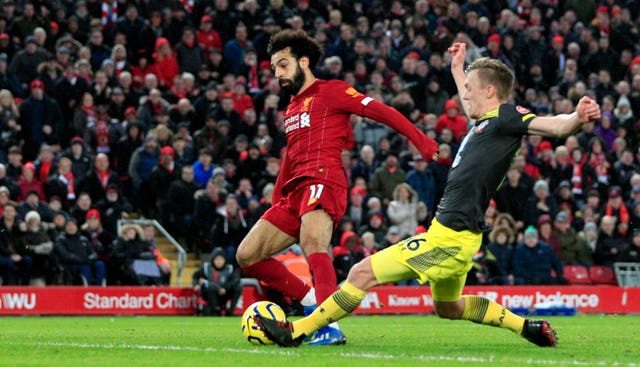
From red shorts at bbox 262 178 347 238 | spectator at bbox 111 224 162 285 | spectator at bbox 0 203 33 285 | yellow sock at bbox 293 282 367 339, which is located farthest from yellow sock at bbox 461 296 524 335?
spectator at bbox 111 224 162 285

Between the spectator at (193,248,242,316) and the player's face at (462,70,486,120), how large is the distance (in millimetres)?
10599

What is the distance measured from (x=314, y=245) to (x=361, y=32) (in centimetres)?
1672

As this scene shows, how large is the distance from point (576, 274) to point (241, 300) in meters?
6.47

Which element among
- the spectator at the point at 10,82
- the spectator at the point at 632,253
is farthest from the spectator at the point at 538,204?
the spectator at the point at 10,82

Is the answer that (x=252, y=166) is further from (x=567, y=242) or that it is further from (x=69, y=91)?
(x=567, y=242)

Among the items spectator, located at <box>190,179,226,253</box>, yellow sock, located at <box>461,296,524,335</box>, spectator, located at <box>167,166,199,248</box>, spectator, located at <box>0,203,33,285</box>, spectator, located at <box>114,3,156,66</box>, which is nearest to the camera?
yellow sock, located at <box>461,296,524,335</box>

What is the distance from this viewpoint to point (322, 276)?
32.3ft

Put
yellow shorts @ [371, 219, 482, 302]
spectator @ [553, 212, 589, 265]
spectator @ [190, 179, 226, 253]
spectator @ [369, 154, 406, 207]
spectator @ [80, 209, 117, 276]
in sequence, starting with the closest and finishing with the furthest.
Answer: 1. yellow shorts @ [371, 219, 482, 302]
2. spectator @ [80, 209, 117, 276]
3. spectator @ [190, 179, 226, 253]
4. spectator @ [369, 154, 406, 207]
5. spectator @ [553, 212, 589, 265]

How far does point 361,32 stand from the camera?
26.2 meters

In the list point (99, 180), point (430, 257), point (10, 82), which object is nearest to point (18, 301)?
point (99, 180)

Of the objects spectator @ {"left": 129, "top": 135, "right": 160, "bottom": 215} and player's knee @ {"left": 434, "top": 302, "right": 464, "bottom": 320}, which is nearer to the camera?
player's knee @ {"left": 434, "top": 302, "right": 464, "bottom": 320}

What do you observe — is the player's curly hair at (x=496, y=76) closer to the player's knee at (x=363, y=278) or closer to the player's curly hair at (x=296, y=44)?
the player's knee at (x=363, y=278)

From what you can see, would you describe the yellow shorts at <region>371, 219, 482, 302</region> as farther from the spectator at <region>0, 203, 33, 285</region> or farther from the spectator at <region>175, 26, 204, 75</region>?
the spectator at <region>175, 26, 204, 75</region>

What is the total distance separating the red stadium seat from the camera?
22.7 meters
